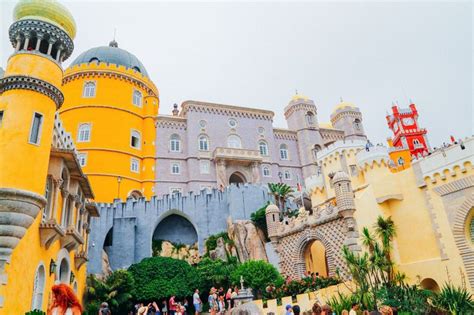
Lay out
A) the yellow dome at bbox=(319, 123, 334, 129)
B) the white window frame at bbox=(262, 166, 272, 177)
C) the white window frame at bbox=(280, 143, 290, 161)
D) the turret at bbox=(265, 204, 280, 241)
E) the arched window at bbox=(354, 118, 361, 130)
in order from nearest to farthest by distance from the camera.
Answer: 1. the turret at bbox=(265, 204, 280, 241)
2. the white window frame at bbox=(262, 166, 272, 177)
3. the white window frame at bbox=(280, 143, 290, 161)
4. the arched window at bbox=(354, 118, 361, 130)
5. the yellow dome at bbox=(319, 123, 334, 129)

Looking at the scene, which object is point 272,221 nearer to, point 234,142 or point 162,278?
point 162,278

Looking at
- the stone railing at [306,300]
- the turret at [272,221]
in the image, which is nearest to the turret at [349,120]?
the turret at [272,221]

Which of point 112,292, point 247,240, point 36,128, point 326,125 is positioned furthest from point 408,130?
point 36,128

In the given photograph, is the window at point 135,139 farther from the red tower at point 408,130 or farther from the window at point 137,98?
the red tower at point 408,130

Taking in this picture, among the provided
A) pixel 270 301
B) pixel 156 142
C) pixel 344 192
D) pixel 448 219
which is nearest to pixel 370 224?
pixel 344 192

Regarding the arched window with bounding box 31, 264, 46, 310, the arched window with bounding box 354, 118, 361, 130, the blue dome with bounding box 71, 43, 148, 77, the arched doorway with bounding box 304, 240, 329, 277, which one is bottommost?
the arched window with bounding box 31, 264, 46, 310

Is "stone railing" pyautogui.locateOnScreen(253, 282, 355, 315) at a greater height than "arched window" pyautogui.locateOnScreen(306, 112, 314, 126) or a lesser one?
lesser

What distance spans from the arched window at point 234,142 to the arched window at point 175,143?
564 cm

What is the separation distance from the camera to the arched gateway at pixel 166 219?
26.4 m

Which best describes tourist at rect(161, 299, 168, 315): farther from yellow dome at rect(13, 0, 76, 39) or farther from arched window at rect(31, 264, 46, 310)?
yellow dome at rect(13, 0, 76, 39)

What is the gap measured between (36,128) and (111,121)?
23896 millimetres

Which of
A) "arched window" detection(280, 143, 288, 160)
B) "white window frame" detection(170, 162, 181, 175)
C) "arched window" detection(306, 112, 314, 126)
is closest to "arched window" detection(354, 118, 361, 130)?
"arched window" detection(306, 112, 314, 126)

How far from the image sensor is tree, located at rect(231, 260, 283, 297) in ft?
66.8

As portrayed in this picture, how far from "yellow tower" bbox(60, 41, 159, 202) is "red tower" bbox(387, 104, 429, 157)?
3455 centimetres
